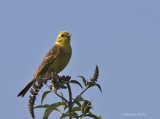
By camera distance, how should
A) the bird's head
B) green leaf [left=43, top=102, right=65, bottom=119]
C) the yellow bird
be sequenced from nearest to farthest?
green leaf [left=43, top=102, right=65, bottom=119], the yellow bird, the bird's head

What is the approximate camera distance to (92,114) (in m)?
3.09

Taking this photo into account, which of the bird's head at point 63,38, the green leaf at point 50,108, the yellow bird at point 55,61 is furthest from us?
the bird's head at point 63,38

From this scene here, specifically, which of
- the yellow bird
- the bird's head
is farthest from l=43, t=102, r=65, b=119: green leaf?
the bird's head

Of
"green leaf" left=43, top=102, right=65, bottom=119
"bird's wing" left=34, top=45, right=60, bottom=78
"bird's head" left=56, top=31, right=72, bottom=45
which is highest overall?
"bird's head" left=56, top=31, right=72, bottom=45

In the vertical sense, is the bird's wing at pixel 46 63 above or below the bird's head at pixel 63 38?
below

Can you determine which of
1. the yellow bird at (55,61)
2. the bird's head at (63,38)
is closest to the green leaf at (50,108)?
the yellow bird at (55,61)

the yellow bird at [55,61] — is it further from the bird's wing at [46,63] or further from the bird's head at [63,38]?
the bird's head at [63,38]

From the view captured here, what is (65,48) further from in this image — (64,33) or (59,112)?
(59,112)

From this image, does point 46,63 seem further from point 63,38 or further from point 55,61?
point 63,38

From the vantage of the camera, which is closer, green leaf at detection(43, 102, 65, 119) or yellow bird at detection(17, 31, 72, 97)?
green leaf at detection(43, 102, 65, 119)

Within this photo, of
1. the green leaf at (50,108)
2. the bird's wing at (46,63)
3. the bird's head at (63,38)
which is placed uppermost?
the bird's head at (63,38)

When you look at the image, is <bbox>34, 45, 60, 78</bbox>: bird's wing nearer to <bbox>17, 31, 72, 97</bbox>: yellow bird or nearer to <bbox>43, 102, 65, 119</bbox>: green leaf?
<bbox>17, 31, 72, 97</bbox>: yellow bird

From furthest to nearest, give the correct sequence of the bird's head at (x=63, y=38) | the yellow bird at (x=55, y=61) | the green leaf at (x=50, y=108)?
the bird's head at (x=63, y=38) → the yellow bird at (x=55, y=61) → the green leaf at (x=50, y=108)

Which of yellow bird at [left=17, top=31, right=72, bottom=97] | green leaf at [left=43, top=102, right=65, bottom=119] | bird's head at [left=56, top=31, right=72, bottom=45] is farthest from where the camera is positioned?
bird's head at [left=56, top=31, right=72, bottom=45]
